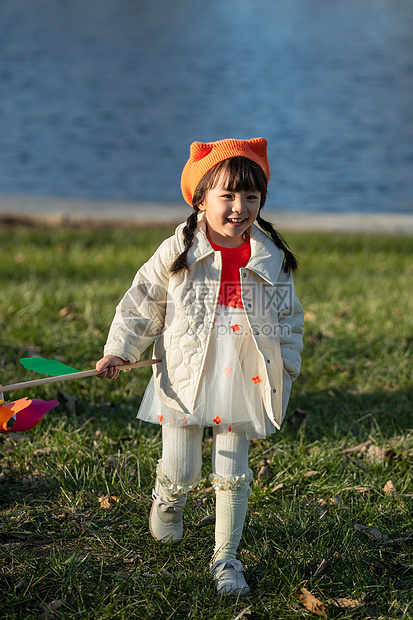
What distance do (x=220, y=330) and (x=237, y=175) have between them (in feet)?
1.90

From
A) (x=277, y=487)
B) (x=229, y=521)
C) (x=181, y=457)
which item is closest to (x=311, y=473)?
(x=277, y=487)

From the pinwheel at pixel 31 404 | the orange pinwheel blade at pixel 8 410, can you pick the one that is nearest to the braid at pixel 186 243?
the pinwheel at pixel 31 404

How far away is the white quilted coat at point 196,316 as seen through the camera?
109 inches

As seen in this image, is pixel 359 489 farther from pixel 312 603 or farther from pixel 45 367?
pixel 45 367

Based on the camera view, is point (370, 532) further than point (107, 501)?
No

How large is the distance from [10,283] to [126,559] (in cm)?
385

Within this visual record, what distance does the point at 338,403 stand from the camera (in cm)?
438

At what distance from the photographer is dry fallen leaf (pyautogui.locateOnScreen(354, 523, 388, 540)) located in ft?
10.2

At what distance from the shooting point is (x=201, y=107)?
19.5 meters

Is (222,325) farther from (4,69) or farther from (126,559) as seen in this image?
(4,69)

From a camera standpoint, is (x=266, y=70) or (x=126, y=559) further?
(x=266, y=70)

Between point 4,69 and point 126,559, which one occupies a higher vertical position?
point 4,69

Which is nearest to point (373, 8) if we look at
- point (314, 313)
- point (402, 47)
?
point (402, 47)

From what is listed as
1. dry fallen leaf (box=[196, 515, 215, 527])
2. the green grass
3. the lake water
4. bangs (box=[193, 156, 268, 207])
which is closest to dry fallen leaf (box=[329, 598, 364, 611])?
the green grass
